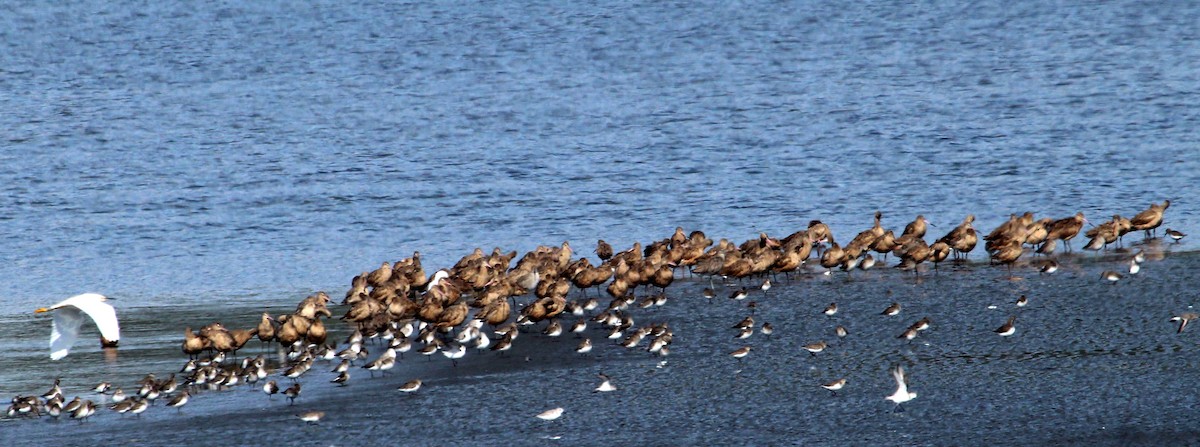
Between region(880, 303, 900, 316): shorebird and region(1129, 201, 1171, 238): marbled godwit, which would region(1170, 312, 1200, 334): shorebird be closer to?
region(880, 303, 900, 316): shorebird

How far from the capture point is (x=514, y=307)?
67.6ft

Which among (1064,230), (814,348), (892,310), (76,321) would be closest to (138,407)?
(76,321)

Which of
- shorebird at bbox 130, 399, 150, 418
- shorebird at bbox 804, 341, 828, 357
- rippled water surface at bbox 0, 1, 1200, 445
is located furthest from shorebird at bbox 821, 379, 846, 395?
shorebird at bbox 130, 399, 150, 418

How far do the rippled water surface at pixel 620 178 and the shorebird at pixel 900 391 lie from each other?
0.24 m

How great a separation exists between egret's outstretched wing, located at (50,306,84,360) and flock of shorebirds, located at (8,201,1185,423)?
1.38 metres

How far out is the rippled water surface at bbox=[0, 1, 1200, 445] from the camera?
15.3 m

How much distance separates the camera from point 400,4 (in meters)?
72.0

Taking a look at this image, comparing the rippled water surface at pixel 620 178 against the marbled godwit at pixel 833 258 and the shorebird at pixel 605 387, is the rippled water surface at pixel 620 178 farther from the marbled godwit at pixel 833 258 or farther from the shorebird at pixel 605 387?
the marbled godwit at pixel 833 258

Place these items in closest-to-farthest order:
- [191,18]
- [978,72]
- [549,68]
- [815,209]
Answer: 1. [815,209]
2. [978,72]
3. [549,68]
4. [191,18]

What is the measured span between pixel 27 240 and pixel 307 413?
16.5m

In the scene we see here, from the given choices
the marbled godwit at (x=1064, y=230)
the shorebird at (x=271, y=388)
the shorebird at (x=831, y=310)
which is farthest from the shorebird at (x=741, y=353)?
the marbled godwit at (x=1064, y=230)

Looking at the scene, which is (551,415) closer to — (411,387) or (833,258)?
(411,387)

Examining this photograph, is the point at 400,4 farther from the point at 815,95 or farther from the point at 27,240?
the point at 27,240

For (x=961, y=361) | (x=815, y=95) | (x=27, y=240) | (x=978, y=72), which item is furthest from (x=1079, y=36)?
(x=961, y=361)
